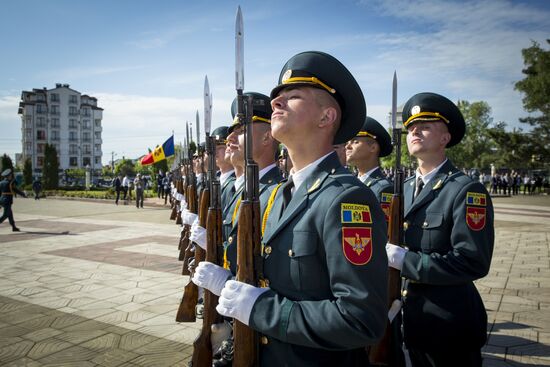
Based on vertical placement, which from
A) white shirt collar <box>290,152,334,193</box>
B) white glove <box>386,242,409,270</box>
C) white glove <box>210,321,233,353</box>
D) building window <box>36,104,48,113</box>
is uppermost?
building window <box>36,104,48,113</box>

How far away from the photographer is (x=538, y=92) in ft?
115

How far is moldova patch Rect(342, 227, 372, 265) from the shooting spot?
5.24 ft

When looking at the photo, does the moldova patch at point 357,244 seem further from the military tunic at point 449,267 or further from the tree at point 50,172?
the tree at point 50,172

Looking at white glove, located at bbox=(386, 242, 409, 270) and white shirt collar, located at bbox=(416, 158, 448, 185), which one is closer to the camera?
white glove, located at bbox=(386, 242, 409, 270)

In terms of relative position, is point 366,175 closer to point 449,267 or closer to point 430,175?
point 430,175

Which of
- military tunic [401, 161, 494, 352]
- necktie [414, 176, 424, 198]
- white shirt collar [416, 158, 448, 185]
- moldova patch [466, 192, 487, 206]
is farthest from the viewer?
necktie [414, 176, 424, 198]

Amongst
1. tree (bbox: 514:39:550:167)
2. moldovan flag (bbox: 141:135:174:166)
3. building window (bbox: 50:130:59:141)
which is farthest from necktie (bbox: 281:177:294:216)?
building window (bbox: 50:130:59:141)

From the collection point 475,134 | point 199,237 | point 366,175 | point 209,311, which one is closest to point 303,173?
point 209,311

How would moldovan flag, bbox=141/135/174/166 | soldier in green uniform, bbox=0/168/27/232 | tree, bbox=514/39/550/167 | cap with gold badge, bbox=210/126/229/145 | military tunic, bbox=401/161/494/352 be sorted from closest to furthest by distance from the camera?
military tunic, bbox=401/161/494/352
cap with gold badge, bbox=210/126/229/145
soldier in green uniform, bbox=0/168/27/232
moldovan flag, bbox=141/135/174/166
tree, bbox=514/39/550/167

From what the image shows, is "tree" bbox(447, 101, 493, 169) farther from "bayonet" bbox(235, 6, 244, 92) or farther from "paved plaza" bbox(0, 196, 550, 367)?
"bayonet" bbox(235, 6, 244, 92)

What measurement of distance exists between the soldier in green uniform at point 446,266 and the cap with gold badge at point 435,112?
1.32 ft

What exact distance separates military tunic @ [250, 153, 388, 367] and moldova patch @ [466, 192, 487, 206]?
132 centimetres

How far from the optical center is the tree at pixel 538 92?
34625 mm

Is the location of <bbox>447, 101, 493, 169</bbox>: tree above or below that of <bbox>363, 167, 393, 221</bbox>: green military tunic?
above
